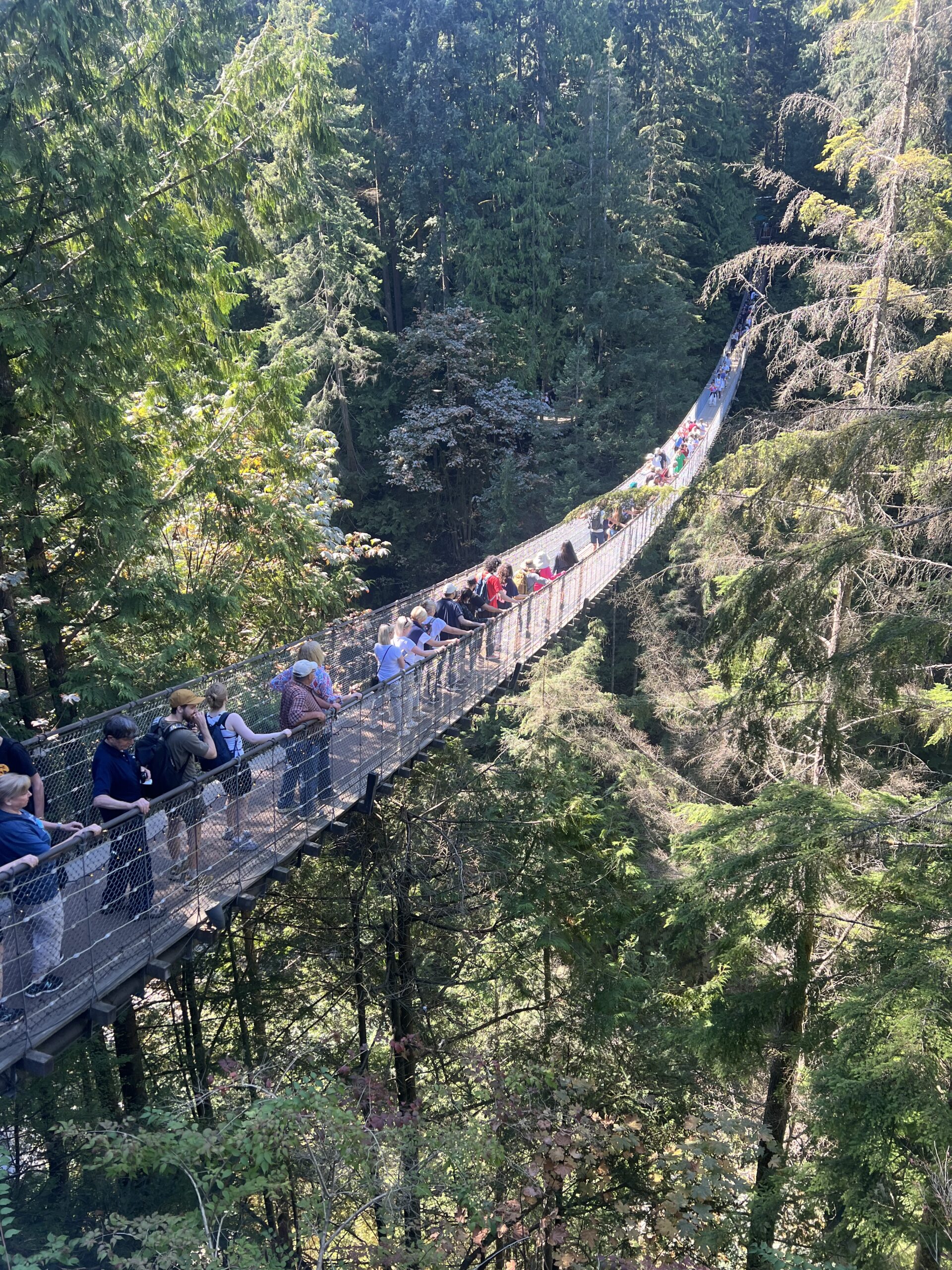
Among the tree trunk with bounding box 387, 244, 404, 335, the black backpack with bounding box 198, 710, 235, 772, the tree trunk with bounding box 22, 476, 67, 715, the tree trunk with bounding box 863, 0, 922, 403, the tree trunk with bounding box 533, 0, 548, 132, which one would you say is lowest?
the black backpack with bounding box 198, 710, 235, 772

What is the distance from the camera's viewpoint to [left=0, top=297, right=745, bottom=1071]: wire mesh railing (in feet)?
10.6

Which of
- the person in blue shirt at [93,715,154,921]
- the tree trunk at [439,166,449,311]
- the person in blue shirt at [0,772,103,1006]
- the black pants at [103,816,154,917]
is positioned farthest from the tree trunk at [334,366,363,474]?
the person in blue shirt at [0,772,103,1006]

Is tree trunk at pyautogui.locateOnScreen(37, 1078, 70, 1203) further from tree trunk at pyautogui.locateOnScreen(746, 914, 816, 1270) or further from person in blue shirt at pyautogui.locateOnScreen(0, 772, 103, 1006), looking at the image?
tree trunk at pyautogui.locateOnScreen(746, 914, 816, 1270)

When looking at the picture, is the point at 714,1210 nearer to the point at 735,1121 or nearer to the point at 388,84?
the point at 735,1121

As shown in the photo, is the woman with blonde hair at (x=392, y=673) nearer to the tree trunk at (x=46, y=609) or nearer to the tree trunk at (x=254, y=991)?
the tree trunk at (x=254, y=991)

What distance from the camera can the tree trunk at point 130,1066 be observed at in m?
6.05

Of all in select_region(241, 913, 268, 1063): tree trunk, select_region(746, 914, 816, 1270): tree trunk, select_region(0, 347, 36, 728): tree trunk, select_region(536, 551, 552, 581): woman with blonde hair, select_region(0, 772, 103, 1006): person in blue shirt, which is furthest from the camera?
select_region(536, 551, 552, 581): woman with blonde hair

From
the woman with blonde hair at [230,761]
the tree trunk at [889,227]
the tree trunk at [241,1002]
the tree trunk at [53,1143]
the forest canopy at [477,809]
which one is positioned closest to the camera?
the forest canopy at [477,809]

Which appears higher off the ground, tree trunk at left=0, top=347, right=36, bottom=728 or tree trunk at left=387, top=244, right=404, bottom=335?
tree trunk at left=387, top=244, right=404, bottom=335

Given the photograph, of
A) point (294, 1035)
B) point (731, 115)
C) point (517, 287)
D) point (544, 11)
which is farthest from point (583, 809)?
point (731, 115)

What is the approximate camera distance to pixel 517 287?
24062 millimetres

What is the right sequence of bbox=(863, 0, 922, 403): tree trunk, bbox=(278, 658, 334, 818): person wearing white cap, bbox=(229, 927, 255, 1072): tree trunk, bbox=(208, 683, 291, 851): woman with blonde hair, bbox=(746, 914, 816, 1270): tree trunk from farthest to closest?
bbox=(863, 0, 922, 403): tree trunk → bbox=(229, 927, 255, 1072): tree trunk → bbox=(746, 914, 816, 1270): tree trunk → bbox=(278, 658, 334, 818): person wearing white cap → bbox=(208, 683, 291, 851): woman with blonde hair

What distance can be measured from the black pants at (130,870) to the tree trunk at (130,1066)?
2681 millimetres

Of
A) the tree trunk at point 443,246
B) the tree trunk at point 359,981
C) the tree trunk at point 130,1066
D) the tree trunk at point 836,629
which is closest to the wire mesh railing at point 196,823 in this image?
the tree trunk at point 359,981
